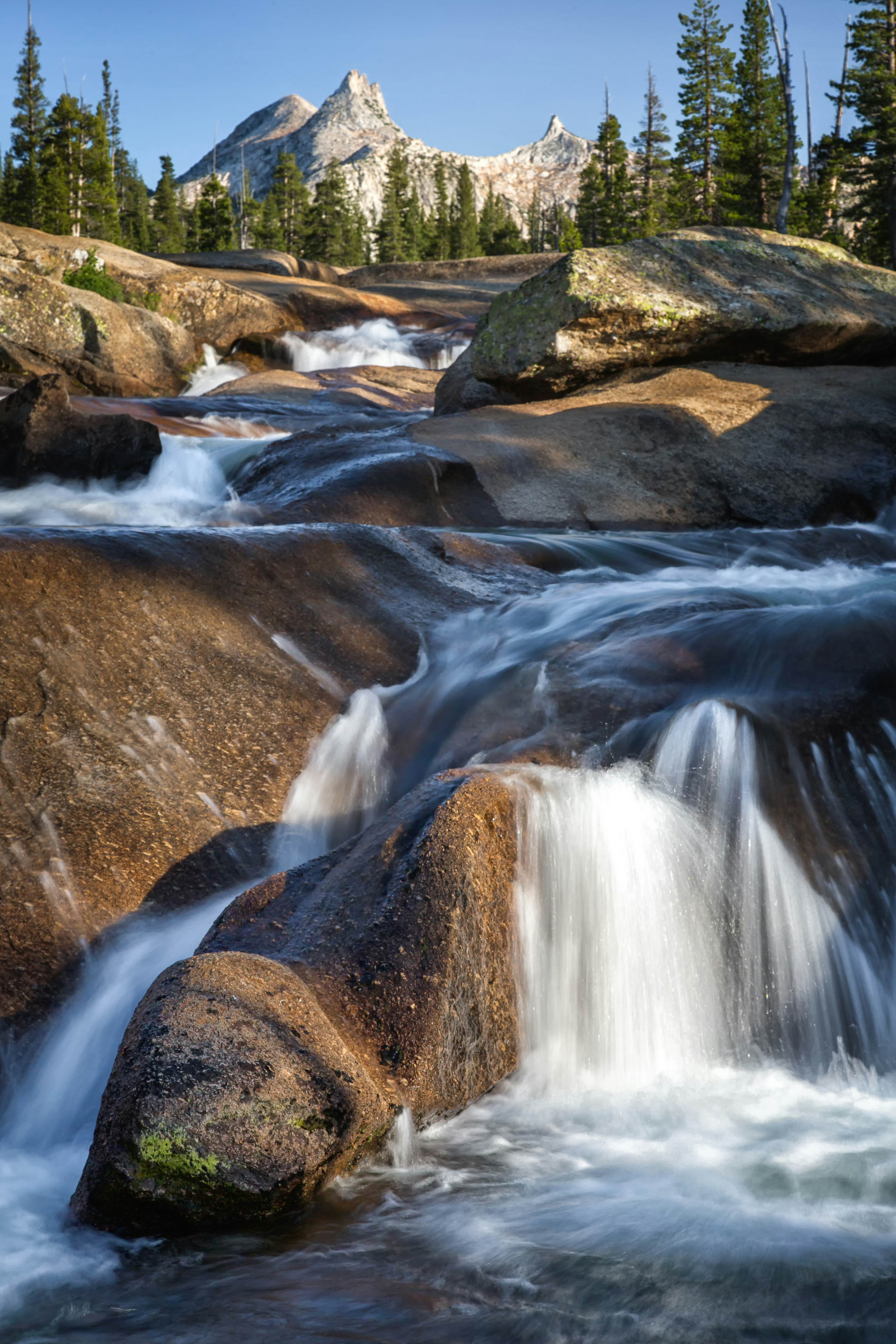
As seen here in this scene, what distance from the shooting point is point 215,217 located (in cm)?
4981

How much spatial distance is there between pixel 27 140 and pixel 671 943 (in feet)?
184

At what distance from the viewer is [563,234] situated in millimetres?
52156

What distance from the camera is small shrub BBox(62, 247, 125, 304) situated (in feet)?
63.7

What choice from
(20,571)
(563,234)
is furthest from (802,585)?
(563,234)

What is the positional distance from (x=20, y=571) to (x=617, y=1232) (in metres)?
3.53

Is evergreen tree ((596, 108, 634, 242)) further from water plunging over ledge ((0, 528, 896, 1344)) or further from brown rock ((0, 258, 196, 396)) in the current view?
water plunging over ledge ((0, 528, 896, 1344))

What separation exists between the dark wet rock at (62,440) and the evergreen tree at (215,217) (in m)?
44.5

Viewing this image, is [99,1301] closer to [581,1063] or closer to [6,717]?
[581,1063]

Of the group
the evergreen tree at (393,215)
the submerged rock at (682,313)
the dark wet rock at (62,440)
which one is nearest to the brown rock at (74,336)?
A: the dark wet rock at (62,440)

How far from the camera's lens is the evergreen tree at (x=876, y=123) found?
30391 mm

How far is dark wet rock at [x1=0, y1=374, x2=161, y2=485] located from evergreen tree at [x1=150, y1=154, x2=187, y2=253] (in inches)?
2457

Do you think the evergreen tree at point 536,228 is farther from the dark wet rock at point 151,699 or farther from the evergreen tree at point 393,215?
the dark wet rock at point 151,699

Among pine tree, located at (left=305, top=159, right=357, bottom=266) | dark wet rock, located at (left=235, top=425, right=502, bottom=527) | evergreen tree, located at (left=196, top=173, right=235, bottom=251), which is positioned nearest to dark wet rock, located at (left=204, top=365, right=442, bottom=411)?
dark wet rock, located at (left=235, top=425, right=502, bottom=527)

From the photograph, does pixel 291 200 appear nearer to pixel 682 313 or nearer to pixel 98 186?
pixel 98 186
